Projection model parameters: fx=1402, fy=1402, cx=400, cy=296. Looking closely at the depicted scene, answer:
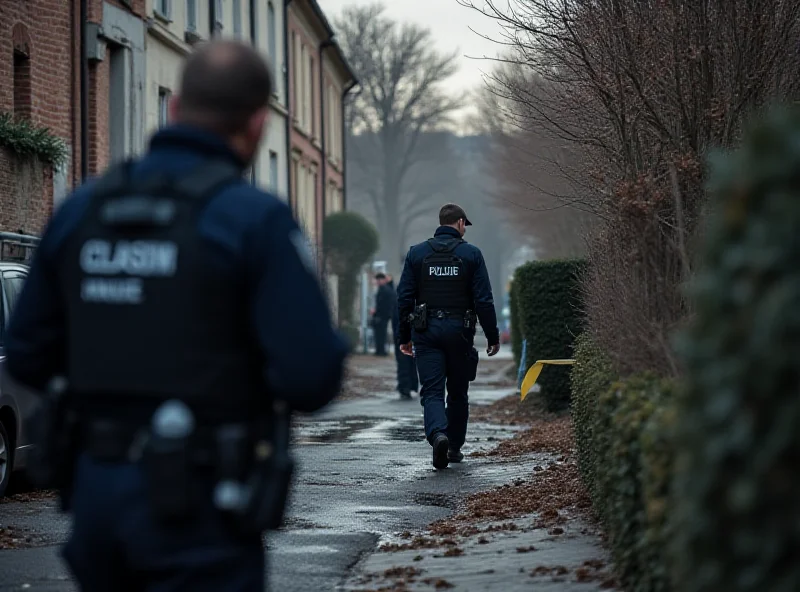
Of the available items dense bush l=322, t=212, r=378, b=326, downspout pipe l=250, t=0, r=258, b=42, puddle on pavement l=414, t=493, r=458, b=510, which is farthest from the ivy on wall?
dense bush l=322, t=212, r=378, b=326

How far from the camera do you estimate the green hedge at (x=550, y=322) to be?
16.2 metres

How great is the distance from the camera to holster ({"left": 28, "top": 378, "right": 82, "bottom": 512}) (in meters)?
3.33

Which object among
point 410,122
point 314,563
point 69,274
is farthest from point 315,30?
point 69,274

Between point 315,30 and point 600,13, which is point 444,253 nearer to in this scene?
point 600,13

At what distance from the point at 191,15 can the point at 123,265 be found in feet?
76.4

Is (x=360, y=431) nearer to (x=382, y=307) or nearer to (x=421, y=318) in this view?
(x=421, y=318)

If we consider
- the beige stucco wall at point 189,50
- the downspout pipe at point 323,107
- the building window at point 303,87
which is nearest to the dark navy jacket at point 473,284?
the beige stucco wall at point 189,50

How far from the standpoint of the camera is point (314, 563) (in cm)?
684

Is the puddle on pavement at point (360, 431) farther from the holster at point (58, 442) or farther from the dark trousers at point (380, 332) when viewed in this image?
the dark trousers at point (380, 332)

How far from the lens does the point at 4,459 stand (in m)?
9.78

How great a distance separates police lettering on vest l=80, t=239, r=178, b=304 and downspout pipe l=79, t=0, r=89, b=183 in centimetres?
1665

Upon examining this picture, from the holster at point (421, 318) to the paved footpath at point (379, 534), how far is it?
1.12 metres

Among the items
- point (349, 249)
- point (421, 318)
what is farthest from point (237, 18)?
point (421, 318)

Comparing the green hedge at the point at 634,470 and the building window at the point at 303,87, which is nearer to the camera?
the green hedge at the point at 634,470
